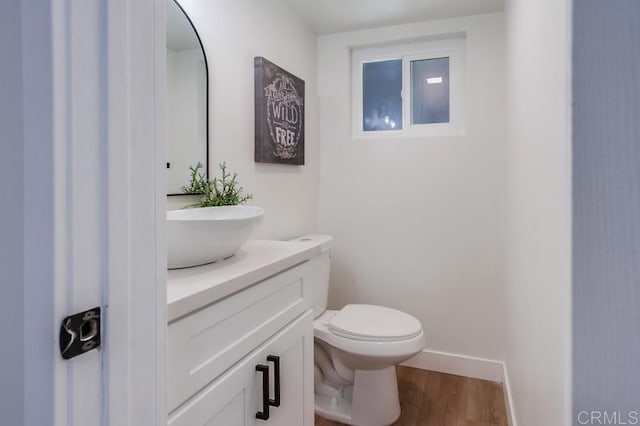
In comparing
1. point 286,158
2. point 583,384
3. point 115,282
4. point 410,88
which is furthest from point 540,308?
point 410,88

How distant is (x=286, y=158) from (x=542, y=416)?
1564 millimetres

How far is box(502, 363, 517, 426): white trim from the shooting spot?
5.44 ft

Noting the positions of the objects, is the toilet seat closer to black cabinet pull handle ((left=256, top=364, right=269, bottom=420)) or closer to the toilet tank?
the toilet tank

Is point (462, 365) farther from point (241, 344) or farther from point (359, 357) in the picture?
point (241, 344)

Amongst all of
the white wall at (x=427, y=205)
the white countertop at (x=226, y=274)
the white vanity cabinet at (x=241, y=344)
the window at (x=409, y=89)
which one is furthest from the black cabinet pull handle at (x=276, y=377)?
the window at (x=409, y=89)

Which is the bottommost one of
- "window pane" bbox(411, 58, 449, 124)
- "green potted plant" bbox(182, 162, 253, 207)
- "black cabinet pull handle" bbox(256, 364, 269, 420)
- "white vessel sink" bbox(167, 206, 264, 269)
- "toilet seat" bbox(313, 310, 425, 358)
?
"toilet seat" bbox(313, 310, 425, 358)

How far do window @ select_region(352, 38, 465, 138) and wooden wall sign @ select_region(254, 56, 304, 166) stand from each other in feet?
1.64

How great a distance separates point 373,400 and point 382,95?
71.7 inches

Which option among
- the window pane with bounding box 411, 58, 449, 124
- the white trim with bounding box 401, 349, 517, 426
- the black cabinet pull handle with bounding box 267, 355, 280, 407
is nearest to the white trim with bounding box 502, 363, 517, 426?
the white trim with bounding box 401, 349, 517, 426

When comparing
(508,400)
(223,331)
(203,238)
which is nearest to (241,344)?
(223,331)

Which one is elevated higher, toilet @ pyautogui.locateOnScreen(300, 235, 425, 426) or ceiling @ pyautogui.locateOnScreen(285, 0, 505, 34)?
ceiling @ pyautogui.locateOnScreen(285, 0, 505, 34)

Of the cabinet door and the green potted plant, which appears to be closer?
the cabinet door

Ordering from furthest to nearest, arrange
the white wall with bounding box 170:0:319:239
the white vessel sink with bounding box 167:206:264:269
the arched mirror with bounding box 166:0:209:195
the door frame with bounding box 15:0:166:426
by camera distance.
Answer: the white wall with bounding box 170:0:319:239, the arched mirror with bounding box 166:0:209:195, the white vessel sink with bounding box 167:206:264:269, the door frame with bounding box 15:0:166:426

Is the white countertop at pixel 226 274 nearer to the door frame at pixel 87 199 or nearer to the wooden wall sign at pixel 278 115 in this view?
the door frame at pixel 87 199
